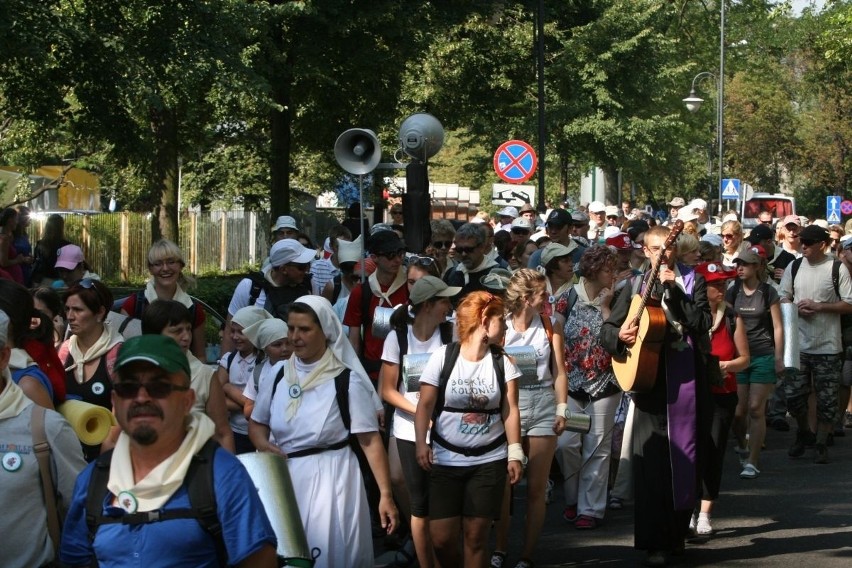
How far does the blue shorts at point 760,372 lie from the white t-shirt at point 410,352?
469 centimetres

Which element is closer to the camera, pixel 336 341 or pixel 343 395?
pixel 343 395

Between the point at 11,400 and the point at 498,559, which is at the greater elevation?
the point at 11,400

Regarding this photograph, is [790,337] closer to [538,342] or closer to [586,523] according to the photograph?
[586,523]

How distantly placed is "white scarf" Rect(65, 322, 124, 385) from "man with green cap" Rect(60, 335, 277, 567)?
9.10 ft

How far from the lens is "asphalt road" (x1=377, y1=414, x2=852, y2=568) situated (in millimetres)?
8555

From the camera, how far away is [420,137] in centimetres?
1249

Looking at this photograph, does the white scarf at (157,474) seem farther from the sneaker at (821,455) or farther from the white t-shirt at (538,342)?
the sneaker at (821,455)

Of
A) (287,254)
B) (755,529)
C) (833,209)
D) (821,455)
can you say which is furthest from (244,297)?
(833,209)

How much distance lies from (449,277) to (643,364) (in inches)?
106

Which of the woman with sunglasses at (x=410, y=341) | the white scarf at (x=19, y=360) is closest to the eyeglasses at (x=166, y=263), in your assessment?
the woman with sunglasses at (x=410, y=341)

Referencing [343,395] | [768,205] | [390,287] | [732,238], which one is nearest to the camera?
[343,395]

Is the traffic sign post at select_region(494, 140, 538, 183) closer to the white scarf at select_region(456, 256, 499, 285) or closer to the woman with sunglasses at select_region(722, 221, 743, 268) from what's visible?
the woman with sunglasses at select_region(722, 221, 743, 268)

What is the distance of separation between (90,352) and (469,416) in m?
1.79

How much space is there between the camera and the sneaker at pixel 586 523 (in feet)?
31.4
